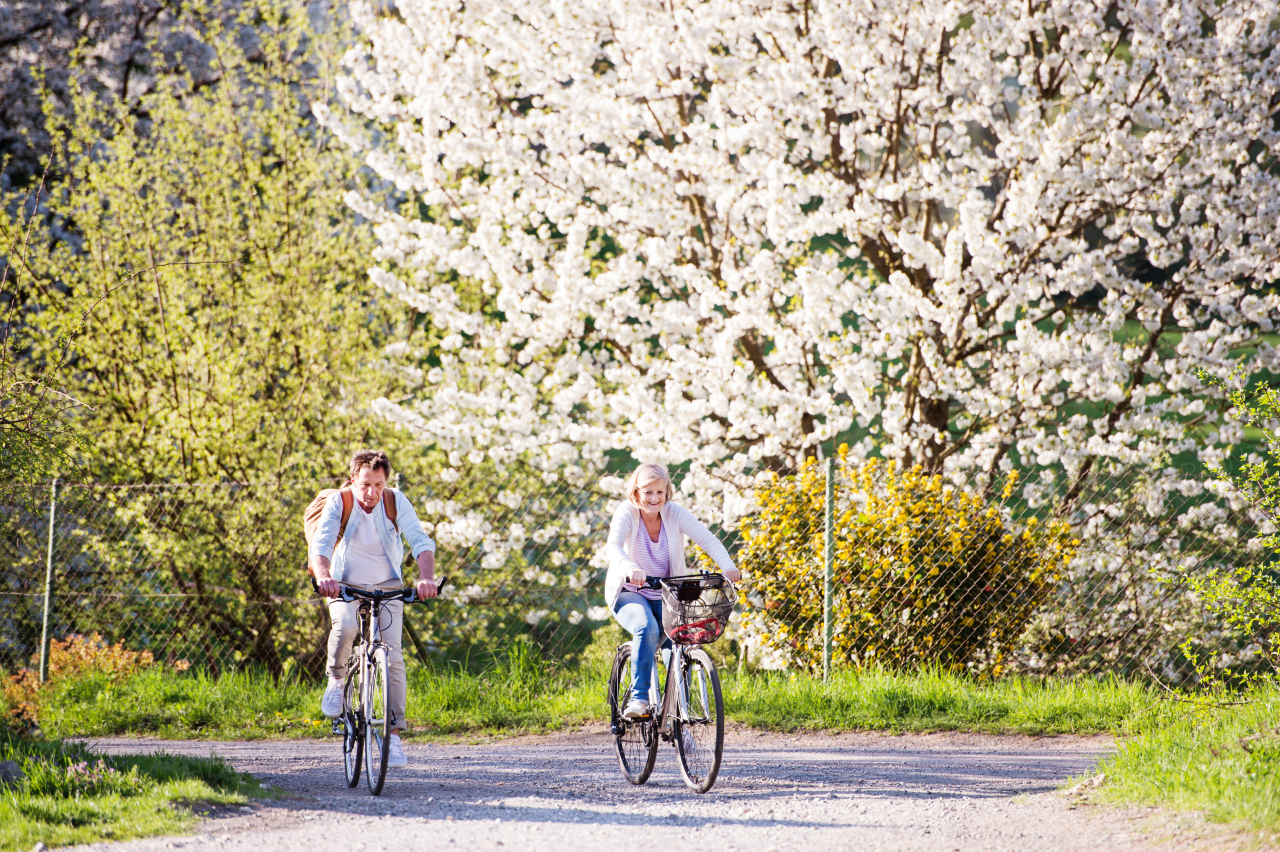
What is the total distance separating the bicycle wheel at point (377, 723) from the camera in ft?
17.8

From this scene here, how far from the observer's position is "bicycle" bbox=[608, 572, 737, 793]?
17.5 ft

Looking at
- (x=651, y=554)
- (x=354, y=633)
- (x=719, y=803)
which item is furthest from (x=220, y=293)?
(x=719, y=803)

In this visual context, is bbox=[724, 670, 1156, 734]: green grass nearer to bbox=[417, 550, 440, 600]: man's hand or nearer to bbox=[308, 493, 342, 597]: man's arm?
bbox=[417, 550, 440, 600]: man's hand

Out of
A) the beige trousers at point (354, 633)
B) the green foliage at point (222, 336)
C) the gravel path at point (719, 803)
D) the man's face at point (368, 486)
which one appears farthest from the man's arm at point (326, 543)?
the green foliage at point (222, 336)

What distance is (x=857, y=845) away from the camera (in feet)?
14.8

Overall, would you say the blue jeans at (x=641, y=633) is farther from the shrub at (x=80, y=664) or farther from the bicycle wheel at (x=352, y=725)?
the shrub at (x=80, y=664)

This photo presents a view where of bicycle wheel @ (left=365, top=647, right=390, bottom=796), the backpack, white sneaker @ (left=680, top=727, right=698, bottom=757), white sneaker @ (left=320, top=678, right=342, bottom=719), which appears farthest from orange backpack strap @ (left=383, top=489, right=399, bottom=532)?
white sneaker @ (left=680, top=727, right=698, bottom=757)

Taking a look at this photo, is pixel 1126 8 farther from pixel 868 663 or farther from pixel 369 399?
pixel 369 399

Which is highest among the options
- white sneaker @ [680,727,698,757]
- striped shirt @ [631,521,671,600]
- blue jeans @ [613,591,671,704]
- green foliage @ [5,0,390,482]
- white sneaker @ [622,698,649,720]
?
green foliage @ [5,0,390,482]

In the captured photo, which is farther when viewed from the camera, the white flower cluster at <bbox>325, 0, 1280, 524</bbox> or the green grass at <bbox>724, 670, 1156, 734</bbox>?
the white flower cluster at <bbox>325, 0, 1280, 524</bbox>

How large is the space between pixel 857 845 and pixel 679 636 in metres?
1.32

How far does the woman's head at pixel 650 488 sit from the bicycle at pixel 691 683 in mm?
425

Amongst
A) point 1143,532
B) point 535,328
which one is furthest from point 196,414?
point 1143,532

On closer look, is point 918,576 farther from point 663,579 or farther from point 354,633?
point 354,633
